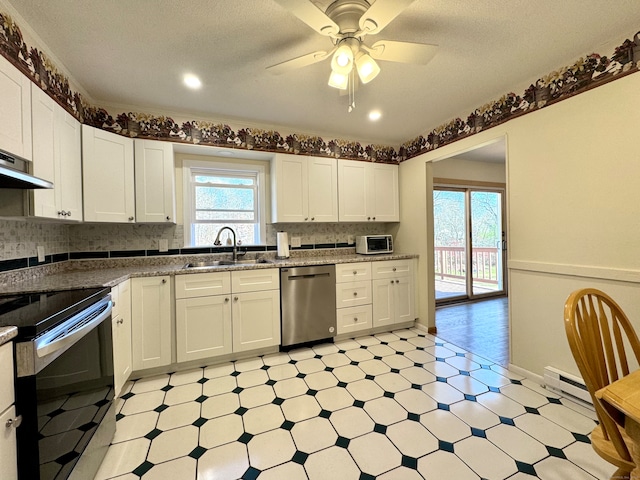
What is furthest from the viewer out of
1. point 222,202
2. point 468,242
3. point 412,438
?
point 468,242

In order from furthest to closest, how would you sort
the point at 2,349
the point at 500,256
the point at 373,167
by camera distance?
the point at 500,256, the point at 373,167, the point at 2,349

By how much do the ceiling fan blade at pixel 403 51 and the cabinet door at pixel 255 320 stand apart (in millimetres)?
2142

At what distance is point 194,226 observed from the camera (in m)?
3.07

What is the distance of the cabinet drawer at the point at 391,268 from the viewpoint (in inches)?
127

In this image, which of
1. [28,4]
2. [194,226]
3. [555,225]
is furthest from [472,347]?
[28,4]

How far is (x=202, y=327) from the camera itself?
2.47m

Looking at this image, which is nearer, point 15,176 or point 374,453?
point 15,176

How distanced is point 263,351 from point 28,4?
9.47 ft

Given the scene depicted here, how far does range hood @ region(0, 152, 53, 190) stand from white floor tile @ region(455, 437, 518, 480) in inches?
103

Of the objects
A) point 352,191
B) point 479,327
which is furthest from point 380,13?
point 479,327

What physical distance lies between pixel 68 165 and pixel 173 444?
6.67 feet

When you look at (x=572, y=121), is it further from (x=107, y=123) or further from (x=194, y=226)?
(x=107, y=123)

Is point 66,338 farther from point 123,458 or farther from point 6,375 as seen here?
point 123,458

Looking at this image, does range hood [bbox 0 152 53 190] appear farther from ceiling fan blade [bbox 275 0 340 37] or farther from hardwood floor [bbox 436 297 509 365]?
hardwood floor [bbox 436 297 509 365]
